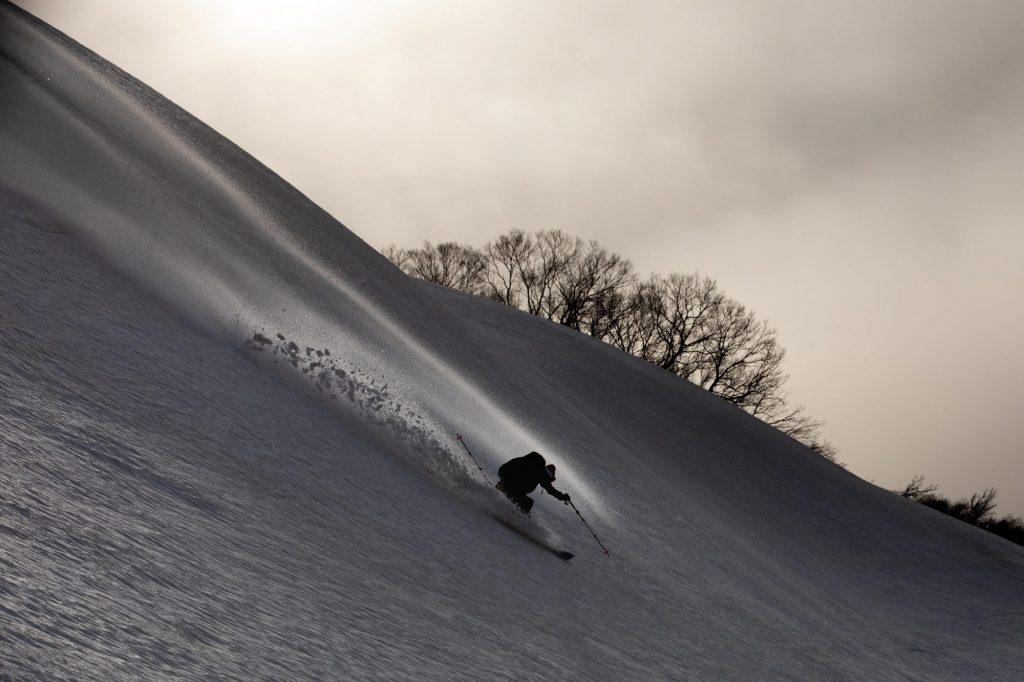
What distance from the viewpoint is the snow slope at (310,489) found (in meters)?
4.09

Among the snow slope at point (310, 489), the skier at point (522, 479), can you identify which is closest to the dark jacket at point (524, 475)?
the skier at point (522, 479)

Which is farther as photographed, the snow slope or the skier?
the skier

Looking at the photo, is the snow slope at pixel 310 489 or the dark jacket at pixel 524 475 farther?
the dark jacket at pixel 524 475

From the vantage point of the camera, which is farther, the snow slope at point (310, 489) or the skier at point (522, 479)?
the skier at point (522, 479)

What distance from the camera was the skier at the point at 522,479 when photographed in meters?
9.49

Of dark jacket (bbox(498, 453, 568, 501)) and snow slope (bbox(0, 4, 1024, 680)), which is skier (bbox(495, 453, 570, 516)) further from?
snow slope (bbox(0, 4, 1024, 680))

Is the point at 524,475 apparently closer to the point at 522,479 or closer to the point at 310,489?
the point at 522,479

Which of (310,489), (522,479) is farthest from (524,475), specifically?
(310,489)

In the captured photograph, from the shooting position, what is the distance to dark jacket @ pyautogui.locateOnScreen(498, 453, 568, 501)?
31.1 feet

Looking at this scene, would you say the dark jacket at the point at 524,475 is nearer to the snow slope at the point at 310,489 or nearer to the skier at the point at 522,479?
the skier at the point at 522,479

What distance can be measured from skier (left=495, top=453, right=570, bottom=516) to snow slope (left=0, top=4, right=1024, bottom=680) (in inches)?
7.4

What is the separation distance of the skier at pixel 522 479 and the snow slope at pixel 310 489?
7.4 inches

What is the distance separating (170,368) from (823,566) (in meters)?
12.1

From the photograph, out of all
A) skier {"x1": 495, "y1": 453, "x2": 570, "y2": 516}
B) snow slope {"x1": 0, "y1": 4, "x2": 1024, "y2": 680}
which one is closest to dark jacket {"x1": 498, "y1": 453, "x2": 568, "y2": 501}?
skier {"x1": 495, "y1": 453, "x2": 570, "y2": 516}
